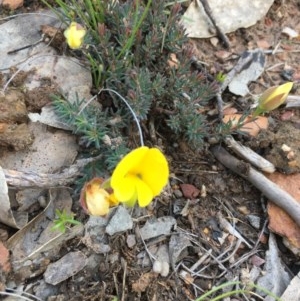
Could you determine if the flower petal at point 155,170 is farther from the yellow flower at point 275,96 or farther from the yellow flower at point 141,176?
the yellow flower at point 275,96

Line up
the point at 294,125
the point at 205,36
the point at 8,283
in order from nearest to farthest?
the point at 8,283 < the point at 294,125 < the point at 205,36

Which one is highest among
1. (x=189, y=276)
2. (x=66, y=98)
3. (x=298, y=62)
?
(x=66, y=98)

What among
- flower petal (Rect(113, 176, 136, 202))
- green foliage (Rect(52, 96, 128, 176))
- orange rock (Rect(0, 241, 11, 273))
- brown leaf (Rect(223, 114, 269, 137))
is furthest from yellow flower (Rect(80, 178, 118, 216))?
brown leaf (Rect(223, 114, 269, 137))

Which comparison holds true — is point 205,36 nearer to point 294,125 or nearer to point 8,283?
point 294,125

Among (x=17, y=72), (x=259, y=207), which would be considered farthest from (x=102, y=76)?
(x=259, y=207)

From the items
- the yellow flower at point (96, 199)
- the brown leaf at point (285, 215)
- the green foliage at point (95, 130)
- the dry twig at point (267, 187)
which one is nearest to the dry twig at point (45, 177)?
the green foliage at point (95, 130)

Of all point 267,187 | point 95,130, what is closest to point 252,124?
point 267,187

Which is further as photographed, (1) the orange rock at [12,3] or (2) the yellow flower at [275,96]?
(1) the orange rock at [12,3]
